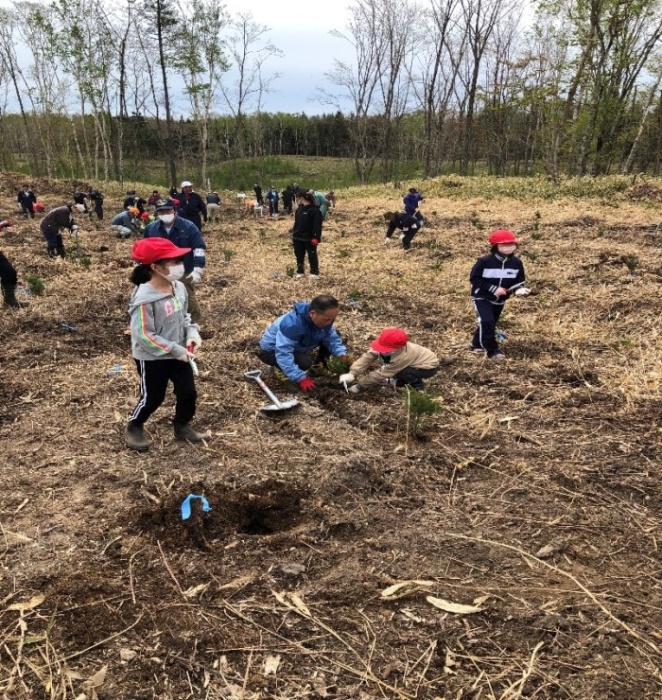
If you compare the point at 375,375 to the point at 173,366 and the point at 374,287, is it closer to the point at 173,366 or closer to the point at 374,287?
the point at 173,366

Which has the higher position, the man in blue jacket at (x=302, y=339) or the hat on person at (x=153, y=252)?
the hat on person at (x=153, y=252)

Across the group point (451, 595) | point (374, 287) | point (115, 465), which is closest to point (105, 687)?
point (451, 595)

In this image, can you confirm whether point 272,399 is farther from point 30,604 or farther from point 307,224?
point 307,224

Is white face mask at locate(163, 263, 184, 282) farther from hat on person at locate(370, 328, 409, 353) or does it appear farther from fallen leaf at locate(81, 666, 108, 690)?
fallen leaf at locate(81, 666, 108, 690)

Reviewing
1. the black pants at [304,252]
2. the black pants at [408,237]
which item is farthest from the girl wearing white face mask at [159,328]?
the black pants at [408,237]

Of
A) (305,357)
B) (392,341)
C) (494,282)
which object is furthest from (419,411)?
(494,282)

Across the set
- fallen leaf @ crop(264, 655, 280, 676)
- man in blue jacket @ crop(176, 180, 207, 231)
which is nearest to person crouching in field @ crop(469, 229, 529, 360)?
fallen leaf @ crop(264, 655, 280, 676)

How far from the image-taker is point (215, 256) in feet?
41.3

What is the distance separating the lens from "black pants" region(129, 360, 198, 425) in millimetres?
3668

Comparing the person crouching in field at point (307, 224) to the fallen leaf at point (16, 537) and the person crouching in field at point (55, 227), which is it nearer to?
the person crouching in field at point (55, 227)

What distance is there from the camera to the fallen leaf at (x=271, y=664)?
2252mm

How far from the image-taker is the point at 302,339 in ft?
16.4

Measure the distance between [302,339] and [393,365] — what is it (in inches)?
34.7

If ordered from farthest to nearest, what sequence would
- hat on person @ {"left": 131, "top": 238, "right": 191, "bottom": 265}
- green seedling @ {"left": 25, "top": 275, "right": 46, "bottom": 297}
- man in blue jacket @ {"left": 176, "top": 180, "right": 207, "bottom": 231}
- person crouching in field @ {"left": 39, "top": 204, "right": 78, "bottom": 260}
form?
1. man in blue jacket @ {"left": 176, "top": 180, "right": 207, "bottom": 231}
2. person crouching in field @ {"left": 39, "top": 204, "right": 78, "bottom": 260}
3. green seedling @ {"left": 25, "top": 275, "right": 46, "bottom": 297}
4. hat on person @ {"left": 131, "top": 238, "right": 191, "bottom": 265}
